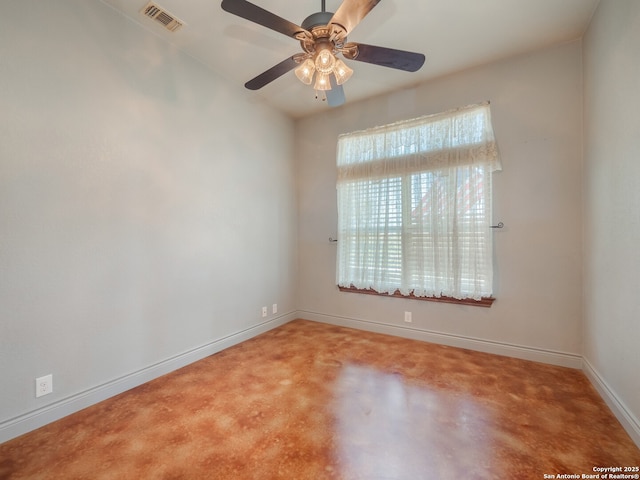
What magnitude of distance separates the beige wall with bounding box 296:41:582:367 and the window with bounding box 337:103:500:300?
16 cm

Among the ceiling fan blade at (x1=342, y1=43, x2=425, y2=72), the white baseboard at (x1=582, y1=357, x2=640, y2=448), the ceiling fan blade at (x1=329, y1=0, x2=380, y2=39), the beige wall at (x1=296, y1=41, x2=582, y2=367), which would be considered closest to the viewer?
the ceiling fan blade at (x1=329, y1=0, x2=380, y2=39)

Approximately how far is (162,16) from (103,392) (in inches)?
113

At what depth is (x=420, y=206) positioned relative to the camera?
302 centimetres

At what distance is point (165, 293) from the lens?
240 cm

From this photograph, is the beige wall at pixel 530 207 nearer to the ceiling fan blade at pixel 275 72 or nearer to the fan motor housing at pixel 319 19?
the ceiling fan blade at pixel 275 72

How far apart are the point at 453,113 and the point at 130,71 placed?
2983mm

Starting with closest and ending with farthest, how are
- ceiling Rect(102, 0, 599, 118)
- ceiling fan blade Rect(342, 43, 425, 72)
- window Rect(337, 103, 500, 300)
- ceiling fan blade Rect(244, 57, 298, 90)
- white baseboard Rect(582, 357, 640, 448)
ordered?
white baseboard Rect(582, 357, 640, 448), ceiling fan blade Rect(342, 43, 425, 72), ceiling fan blade Rect(244, 57, 298, 90), ceiling Rect(102, 0, 599, 118), window Rect(337, 103, 500, 300)

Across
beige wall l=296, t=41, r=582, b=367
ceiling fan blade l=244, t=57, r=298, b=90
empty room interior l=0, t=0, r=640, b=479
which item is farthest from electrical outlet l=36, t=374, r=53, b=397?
beige wall l=296, t=41, r=582, b=367

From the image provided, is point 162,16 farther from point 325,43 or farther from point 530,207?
point 530,207

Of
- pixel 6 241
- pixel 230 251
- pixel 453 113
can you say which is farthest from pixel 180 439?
pixel 453 113

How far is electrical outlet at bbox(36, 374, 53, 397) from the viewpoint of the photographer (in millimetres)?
1700

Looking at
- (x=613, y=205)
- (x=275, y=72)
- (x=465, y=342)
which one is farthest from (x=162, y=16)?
(x=465, y=342)

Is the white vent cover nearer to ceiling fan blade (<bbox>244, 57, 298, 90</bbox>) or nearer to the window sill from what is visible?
ceiling fan blade (<bbox>244, 57, 298, 90</bbox>)

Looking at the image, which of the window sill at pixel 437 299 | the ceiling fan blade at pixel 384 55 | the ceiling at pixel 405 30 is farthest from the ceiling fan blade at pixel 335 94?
the window sill at pixel 437 299
